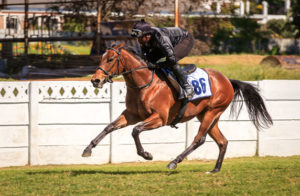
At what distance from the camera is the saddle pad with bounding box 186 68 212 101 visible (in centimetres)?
758

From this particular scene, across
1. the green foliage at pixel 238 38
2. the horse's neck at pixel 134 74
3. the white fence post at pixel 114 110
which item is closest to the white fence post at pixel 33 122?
the white fence post at pixel 114 110

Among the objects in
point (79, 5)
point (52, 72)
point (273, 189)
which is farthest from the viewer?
point (79, 5)

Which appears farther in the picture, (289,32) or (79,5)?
(289,32)

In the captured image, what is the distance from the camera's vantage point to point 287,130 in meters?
10.4

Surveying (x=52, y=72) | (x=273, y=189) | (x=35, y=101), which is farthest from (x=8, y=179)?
(x=52, y=72)

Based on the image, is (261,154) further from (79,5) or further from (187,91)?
(79,5)

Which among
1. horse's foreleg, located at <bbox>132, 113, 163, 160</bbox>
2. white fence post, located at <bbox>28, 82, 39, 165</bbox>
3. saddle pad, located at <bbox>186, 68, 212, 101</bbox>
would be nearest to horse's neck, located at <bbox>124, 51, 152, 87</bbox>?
horse's foreleg, located at <bbox>132, 113, 163, 160</bbox>

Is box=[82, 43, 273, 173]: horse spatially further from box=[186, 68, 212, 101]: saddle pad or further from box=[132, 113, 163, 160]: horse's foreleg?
box=[186, 68, 212, 101]: saddle pad

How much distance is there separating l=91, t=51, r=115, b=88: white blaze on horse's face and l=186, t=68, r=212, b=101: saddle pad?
1511 millimetres

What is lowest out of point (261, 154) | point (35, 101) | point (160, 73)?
point (261, 154)

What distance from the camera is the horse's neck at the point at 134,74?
22.5ft

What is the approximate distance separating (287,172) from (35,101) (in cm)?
461

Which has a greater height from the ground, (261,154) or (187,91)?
(187,91)

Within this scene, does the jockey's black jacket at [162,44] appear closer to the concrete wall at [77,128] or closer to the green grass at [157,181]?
the green grass at [157,181]
